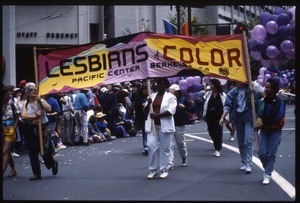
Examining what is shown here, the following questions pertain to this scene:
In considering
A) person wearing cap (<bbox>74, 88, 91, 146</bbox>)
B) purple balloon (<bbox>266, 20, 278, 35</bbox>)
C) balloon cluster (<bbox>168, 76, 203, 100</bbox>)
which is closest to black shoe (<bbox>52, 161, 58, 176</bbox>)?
person wearing cap (<bbox>74, 88, 91, 146</bbox>)

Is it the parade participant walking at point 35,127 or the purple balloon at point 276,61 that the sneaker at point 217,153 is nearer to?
the parade participant walking at point 35,127

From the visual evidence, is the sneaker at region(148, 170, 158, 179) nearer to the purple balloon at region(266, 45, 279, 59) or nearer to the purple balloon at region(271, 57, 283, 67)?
the purple balloon at region(266, 45, 279, 59)

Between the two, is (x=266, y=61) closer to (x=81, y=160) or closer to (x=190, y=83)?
(x=190, y=83)

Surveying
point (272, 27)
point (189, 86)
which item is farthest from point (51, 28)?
point (272, 27)

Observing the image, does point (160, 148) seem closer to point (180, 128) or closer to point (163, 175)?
point (163, 175)

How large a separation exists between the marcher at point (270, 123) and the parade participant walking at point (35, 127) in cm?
402

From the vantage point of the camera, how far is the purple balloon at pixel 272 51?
52.2ft

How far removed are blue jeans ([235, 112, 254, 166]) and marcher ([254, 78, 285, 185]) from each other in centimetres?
107

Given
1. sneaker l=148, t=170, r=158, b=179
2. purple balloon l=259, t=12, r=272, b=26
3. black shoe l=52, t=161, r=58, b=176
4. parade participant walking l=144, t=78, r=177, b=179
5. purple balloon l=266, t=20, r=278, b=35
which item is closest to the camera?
sneaker l=148, t=170, r=158, b=179

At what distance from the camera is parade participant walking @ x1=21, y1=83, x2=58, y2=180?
10.2m

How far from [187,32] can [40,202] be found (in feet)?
58.2

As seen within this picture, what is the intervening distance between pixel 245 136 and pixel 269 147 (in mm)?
1244

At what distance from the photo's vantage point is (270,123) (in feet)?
29.2

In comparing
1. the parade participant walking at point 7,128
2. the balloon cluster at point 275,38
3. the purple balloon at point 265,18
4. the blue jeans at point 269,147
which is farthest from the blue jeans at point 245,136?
the purple balloon at point 265,18
